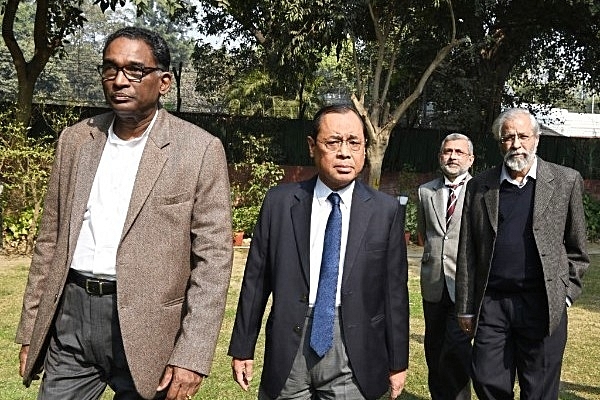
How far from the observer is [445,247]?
5316 millimetres

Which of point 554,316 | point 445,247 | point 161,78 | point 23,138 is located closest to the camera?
point 161,78

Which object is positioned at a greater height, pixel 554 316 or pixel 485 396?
pixel 554 316

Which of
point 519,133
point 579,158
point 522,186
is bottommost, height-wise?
point 579,158

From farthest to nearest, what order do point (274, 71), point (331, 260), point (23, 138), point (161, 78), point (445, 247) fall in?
point (274, 71)
point (23, 138)
point (445, 247)
point (331, 260)
point (161, 78)

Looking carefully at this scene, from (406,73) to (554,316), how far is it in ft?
51.2

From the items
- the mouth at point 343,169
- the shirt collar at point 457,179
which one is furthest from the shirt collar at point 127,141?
the shirt collar at point 457,179

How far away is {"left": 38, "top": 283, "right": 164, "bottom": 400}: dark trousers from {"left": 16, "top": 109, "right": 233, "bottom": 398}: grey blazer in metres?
0.05

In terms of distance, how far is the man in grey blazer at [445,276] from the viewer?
513 centimetres

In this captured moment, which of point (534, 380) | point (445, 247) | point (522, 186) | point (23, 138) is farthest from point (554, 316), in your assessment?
point (23, 138)

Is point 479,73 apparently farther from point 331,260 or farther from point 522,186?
point 331,260

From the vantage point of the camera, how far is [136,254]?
9.39 feet

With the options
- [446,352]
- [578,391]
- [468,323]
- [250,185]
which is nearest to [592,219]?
[250,185]

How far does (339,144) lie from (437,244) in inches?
90.7

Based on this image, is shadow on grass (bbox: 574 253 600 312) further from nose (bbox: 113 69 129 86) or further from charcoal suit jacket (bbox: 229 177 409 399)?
nose (bbox: 113 69 129 86)
